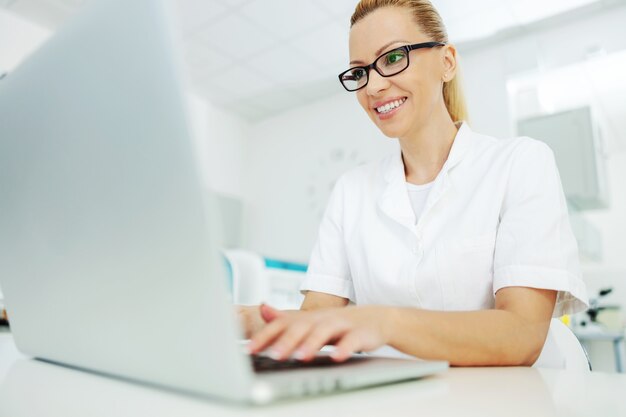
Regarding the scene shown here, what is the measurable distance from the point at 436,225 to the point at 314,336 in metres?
0.69

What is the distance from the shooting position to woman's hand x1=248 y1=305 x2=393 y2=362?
424 millimetres

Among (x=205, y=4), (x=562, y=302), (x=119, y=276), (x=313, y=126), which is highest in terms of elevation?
(x=205, y=4)

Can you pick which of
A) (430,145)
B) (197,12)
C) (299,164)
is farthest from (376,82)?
(299,164)

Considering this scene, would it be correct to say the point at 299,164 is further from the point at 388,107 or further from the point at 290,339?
the point at 290,339

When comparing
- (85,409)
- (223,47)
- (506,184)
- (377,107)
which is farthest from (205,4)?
(85,409)

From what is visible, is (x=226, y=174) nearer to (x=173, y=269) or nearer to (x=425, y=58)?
(x=425, y=58)

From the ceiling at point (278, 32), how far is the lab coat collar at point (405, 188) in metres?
2.06

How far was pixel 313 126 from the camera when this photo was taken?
4.89 metres

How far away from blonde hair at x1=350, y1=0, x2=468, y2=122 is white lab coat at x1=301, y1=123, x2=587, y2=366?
0.13 meters

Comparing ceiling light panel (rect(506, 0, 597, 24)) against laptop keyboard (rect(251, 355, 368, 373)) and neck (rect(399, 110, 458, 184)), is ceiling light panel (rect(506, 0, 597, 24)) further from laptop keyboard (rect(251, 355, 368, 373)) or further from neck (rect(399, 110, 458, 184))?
laptop keyboard (rect(251, 355, 368, 373))

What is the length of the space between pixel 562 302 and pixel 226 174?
4.58 metres

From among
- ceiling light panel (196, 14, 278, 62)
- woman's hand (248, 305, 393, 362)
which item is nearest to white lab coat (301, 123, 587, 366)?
woman's hand (248, 305, 393, 362)

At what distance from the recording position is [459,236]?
1008 mm

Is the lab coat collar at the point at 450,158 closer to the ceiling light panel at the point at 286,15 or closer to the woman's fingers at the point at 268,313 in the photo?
the woman's fingers at the point at 268,313
